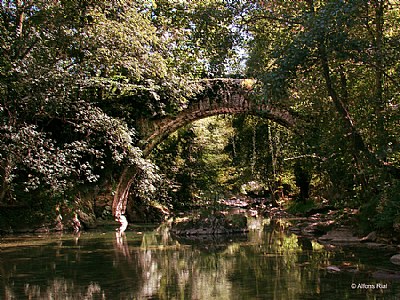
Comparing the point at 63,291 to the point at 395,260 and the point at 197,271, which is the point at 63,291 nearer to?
the point at 197,271

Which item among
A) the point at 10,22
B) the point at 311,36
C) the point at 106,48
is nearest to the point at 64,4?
the point at 106,48

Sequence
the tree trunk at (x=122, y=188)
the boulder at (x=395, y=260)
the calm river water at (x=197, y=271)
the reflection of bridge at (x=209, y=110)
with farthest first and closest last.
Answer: the reflection of bridge at (x=209, y=110), the tree trunk at (x=122, y=188), the boulder at (x=395, y=260), the calm river water at (x=197, y=271)

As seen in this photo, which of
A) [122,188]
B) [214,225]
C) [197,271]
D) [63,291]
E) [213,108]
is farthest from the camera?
[213,108]

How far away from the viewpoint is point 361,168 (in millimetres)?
7988

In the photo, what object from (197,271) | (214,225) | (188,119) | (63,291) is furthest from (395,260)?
(188,119)

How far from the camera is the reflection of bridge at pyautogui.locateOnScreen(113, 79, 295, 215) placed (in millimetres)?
14875

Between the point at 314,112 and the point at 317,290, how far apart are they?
6.46 metres

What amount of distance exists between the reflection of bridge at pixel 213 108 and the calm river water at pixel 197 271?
6.73 m

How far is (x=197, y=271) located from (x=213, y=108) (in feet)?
33.5

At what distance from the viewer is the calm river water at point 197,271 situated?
4176 millimetres

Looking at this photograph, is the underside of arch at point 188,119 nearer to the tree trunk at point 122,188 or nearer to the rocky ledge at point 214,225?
the tree trunk at point 122,188

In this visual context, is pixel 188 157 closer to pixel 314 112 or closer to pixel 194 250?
pixel 314 112

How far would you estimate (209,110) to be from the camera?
50.1 feet

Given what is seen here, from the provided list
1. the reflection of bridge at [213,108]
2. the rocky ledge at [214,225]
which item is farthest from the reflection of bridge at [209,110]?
the rocky ledge at [214,225]
